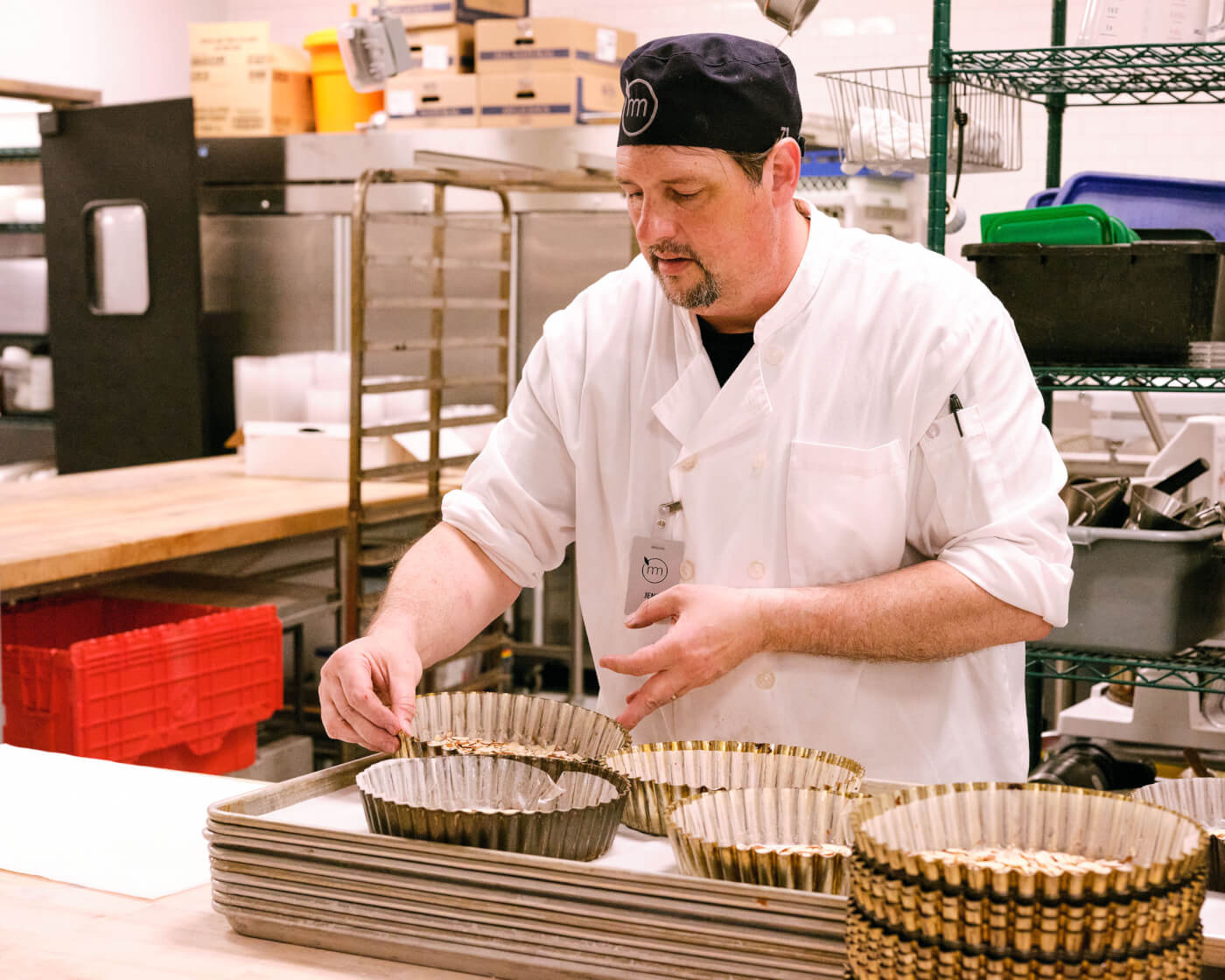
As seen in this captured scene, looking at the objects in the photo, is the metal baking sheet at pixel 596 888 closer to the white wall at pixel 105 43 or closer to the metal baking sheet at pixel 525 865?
the metal baking sheet at pixel 525 865

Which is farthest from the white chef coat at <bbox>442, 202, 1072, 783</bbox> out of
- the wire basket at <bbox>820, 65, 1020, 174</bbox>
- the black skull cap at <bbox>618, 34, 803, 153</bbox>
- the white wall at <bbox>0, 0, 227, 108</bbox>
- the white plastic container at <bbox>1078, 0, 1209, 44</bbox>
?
the white wall at <bbox>0, 0, 227, 108</bbox>

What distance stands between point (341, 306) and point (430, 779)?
4.56 m

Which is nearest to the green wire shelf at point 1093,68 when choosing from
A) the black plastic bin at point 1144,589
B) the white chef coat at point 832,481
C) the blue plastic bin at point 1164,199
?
the blue plastic bin at point 1164,199

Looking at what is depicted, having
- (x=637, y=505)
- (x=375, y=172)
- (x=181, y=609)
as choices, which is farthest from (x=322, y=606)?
(x=637, y=505)

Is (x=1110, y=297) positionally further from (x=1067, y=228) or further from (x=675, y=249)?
(x=675, y=249)

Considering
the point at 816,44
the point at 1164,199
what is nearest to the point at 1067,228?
the point at 1164,199

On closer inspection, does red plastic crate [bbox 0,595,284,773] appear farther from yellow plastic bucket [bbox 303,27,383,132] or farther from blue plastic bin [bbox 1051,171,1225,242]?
yellow plastic bucket [bbox 303,27,383,132]

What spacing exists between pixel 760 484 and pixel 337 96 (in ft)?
14.6

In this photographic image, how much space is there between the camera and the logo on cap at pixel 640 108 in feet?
4.88

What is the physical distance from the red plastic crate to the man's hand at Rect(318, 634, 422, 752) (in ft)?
4.81

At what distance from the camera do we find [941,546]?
1609 millimetres

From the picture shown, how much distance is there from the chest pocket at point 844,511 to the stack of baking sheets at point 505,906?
514 millimetres

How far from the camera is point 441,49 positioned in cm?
527

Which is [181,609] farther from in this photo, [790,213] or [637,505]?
[790,213]
